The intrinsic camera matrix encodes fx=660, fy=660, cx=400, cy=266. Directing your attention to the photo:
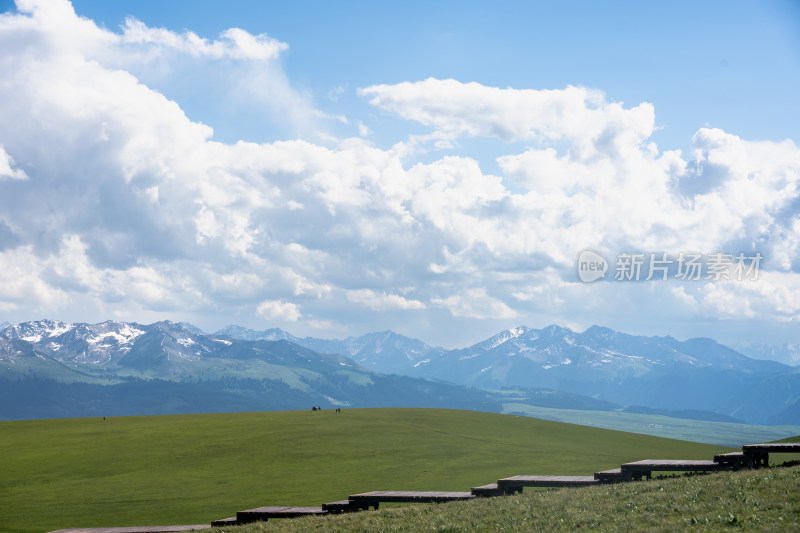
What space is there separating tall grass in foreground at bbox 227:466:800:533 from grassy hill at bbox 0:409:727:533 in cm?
1799

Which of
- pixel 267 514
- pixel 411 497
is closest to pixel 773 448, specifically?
pixel 411 497

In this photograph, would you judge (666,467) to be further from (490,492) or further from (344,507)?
(344,507)

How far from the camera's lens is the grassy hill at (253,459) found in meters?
42.1

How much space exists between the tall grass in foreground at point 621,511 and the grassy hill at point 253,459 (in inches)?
708

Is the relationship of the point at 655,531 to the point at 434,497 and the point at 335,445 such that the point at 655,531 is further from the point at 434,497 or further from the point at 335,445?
the point at 335,445

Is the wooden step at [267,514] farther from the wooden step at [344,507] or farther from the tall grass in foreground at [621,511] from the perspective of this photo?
the tall grass in foreground at [621,511]

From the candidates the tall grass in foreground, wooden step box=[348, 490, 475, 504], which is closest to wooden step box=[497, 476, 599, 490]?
the tall grass in foreground

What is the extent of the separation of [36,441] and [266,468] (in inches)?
1262

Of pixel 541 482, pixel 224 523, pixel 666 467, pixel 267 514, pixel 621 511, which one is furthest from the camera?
pixel 224 523

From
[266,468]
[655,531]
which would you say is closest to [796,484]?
[655,531]

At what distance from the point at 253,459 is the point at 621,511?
44.0m

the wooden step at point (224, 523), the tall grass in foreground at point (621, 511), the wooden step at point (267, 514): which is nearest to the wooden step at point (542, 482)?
the tall grass in foreground at point (621, 511)

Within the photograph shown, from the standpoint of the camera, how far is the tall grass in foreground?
17.2 m

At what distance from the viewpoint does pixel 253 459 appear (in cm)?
5791
